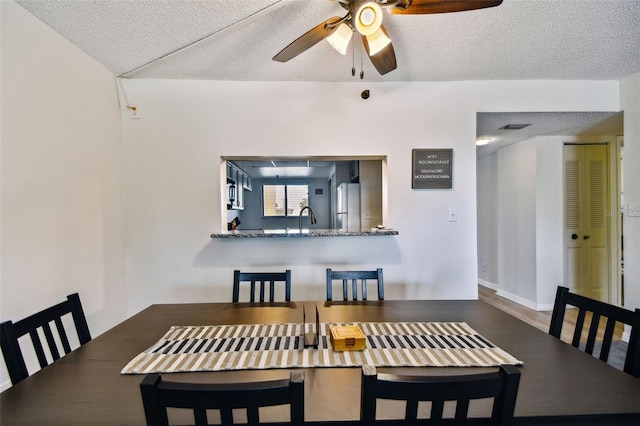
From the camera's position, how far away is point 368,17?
50.5 inches

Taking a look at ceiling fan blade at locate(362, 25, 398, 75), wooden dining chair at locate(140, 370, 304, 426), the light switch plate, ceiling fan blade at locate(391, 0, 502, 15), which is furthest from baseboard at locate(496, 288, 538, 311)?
wooden dining chair at locate(140, 370, 304, 426)

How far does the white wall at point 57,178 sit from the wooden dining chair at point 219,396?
5.54ft

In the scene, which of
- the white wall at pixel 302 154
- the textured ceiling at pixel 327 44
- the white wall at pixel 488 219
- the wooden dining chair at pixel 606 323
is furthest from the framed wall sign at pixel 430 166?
the white wall at pixel 488 219

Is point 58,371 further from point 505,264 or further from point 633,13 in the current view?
point 505,264

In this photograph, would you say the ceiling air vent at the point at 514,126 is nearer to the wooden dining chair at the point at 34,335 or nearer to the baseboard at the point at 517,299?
the baseboard at the point at 517,299

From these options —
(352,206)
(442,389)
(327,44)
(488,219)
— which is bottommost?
(442,389)

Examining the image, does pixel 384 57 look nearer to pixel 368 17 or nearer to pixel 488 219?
pixel 368 17

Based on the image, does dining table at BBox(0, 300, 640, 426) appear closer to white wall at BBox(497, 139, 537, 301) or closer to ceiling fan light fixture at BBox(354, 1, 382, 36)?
ceiling fan light fixture at BBox(354, 1, 382, 36)

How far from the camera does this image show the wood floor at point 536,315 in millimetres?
2867

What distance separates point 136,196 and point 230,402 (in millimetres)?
2456

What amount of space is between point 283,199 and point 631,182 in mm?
6113

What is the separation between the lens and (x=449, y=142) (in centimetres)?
258

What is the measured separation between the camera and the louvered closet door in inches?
139

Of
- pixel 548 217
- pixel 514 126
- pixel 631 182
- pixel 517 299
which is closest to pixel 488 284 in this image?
pixel 517 299
